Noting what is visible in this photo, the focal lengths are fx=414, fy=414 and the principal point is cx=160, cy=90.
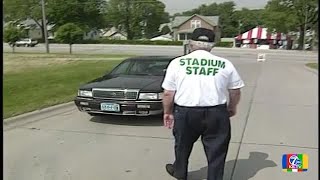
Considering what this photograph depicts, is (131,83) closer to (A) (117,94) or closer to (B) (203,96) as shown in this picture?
(A) (117,94)

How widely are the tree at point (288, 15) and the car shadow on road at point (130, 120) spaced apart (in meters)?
47.1

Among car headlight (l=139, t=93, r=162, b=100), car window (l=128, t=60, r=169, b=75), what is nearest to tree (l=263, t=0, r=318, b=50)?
car window (l=128, t=60, r=169, b=75)

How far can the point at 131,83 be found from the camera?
7277mm

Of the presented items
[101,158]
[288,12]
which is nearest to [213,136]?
[101,158]

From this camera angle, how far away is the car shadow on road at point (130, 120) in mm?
7164

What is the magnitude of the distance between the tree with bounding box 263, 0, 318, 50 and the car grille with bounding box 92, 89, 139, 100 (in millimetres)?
47672

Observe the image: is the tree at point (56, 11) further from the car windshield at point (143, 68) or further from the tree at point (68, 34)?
the car windshield at point (143, 68)

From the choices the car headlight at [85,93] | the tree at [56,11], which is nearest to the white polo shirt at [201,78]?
the car headlight at [85,93]

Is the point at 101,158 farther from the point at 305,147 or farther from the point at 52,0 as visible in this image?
the point at 52,0

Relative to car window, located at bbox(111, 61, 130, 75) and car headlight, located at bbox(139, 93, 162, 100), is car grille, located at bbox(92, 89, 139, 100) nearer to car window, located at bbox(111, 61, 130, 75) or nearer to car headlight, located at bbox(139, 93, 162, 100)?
car headlight, located at bbox(139, 93, 162, 100)

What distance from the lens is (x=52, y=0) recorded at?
259 feet

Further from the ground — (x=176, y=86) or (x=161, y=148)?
(x=176, y=86)

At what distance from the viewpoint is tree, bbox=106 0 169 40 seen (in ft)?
306

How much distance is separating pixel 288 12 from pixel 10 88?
156 ft
